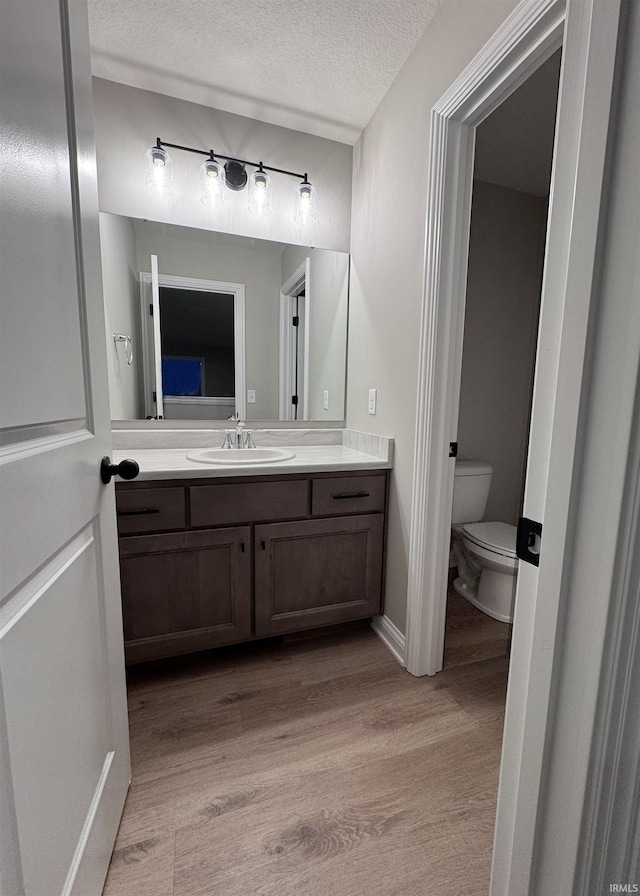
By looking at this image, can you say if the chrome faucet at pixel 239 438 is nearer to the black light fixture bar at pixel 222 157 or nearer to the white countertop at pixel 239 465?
the white countertop at pixel 239 465

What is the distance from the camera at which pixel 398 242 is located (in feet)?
5.31

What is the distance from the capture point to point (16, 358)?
1.74 ft

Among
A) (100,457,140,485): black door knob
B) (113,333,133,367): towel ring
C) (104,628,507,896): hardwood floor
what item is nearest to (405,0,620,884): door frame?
(104,628,507,896): hardwood floor

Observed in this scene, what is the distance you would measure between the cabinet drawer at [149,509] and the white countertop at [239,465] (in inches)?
2.5

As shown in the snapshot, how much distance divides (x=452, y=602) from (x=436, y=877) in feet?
4.58

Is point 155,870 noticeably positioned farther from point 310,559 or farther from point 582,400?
point 582,400

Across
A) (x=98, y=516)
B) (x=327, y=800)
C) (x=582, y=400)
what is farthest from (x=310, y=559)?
(x=582, y=400)

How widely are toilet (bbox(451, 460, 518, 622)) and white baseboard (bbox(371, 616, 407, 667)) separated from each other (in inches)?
24.7

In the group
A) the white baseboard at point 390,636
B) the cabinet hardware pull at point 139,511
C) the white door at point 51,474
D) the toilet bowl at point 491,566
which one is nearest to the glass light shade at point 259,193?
the white door at point 51,474

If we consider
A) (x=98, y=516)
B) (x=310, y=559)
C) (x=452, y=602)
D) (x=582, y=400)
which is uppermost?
(x=582, y=400)

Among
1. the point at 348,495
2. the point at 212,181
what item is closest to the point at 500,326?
the point at 348,495

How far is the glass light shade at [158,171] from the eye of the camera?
5.53 ft

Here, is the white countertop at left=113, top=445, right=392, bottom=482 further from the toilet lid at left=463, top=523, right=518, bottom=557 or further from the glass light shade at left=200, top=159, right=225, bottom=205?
the glass light shade at left=200, top=159, right=225, bottom=205

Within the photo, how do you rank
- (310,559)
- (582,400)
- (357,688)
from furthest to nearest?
1. (310,559)
2. (357,688)
3. (582,400)
